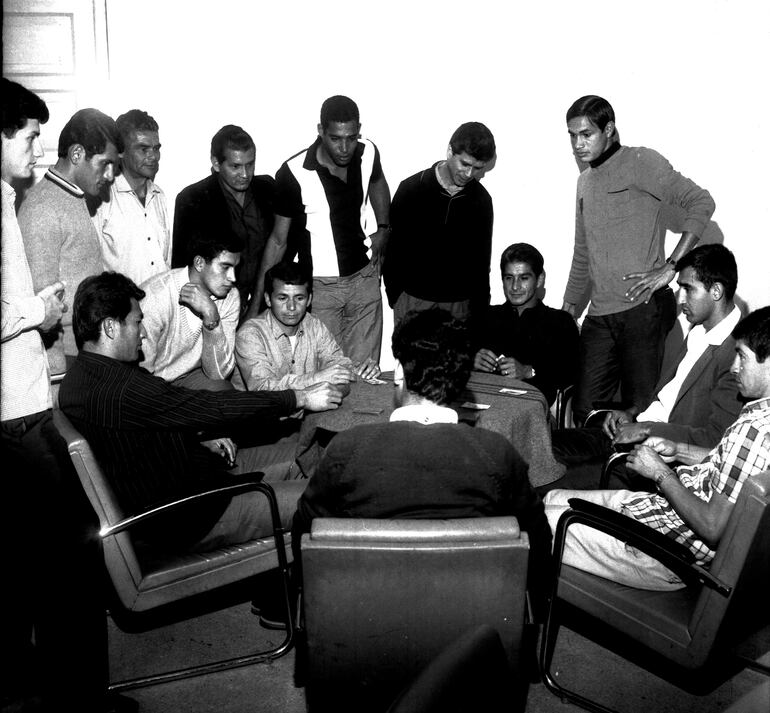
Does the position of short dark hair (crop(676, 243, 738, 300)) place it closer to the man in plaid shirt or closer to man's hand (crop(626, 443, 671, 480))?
the man in plaid shirt

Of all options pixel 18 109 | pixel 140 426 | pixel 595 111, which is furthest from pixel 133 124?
pixel 595 111

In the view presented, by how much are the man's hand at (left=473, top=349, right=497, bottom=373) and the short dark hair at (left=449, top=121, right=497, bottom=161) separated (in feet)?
3.49

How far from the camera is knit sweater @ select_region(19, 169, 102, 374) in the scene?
3.47 meters

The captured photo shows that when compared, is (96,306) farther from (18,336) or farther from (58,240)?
(58,240)

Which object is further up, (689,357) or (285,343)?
(689,357)

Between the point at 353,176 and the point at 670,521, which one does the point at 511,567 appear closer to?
the point at 670,521

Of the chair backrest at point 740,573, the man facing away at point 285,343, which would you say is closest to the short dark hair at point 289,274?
the man facing away at point 285,343

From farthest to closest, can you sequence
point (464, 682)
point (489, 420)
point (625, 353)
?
point (625, 353), point (489, 420), point (464, 682)

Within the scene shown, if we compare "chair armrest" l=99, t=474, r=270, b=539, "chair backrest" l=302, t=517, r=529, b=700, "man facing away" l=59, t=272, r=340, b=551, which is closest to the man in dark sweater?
"chair backrest" l=302, t=517, r=529, b=700

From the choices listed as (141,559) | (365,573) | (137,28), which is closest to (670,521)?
(365,573)

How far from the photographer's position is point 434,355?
7.76ft

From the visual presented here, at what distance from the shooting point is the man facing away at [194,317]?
384 centimetres

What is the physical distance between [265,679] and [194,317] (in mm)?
1760

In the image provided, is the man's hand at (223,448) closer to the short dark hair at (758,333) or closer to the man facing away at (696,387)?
the man facing away at (696,387)
